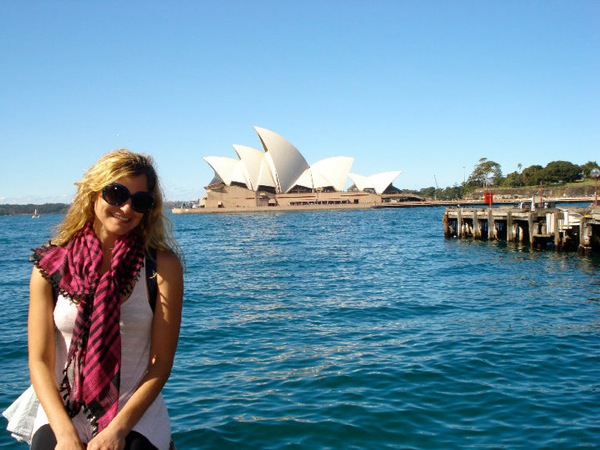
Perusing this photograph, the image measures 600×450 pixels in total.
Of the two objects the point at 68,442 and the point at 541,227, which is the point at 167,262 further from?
the point at 541,227

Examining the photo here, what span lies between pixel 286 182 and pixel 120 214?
96.0 m

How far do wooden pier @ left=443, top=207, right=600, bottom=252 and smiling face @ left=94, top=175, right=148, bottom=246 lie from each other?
803 inches

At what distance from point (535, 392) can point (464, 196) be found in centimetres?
12057

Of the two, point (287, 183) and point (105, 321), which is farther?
point (287, 183)

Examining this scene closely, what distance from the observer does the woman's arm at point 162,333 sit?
2.10 m

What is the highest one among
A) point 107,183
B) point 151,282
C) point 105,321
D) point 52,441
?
point 107,183

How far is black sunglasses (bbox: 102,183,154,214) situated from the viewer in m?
2.18

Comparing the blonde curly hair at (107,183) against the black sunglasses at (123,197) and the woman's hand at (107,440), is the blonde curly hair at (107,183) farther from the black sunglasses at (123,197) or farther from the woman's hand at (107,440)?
the woman's hand at (107,440)

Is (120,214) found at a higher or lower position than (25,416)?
higher

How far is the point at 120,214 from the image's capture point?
2238mm

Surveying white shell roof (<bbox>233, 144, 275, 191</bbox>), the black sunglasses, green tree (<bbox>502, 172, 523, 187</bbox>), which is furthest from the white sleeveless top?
green tree (<bbox>502, 172, 523, 187</bbox>)

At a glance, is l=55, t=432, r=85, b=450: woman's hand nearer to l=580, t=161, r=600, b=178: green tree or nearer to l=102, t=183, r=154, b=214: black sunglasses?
l=102, t=183, r=154, b=214: black sunglasses

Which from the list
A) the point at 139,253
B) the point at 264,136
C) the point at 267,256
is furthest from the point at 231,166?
the point at 139,253

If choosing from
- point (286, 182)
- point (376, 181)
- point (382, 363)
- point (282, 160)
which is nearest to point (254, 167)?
point (282, 160)
